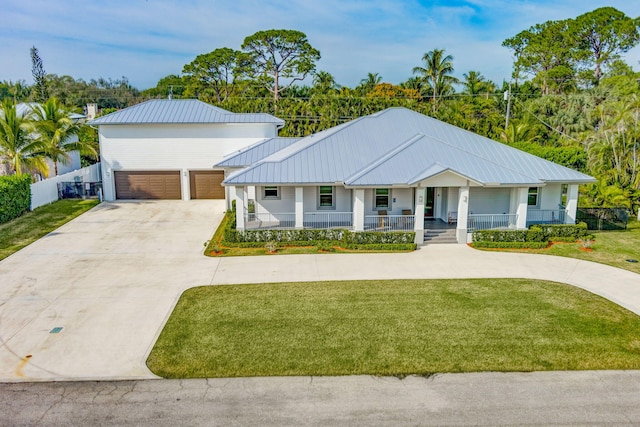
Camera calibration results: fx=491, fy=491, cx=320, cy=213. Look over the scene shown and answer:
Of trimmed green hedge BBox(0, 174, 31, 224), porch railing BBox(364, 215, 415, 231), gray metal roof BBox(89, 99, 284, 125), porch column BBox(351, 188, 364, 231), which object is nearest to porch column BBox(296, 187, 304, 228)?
porch column BBox(351, 188, 364, 231)

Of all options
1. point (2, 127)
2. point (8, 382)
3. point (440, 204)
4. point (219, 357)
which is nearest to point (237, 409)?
point (219, 357)

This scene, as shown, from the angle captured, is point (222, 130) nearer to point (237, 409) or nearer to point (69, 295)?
point (69, 295)

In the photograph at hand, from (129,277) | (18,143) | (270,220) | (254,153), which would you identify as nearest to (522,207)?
(270,220)

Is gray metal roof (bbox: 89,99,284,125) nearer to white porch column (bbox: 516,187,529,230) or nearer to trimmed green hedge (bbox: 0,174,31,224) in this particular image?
trimmed green hedge (bbox: 0,174,31,224)

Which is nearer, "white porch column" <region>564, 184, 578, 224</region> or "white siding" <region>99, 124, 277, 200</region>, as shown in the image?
"white porch column" <region>564, 184, 578, 224</region>

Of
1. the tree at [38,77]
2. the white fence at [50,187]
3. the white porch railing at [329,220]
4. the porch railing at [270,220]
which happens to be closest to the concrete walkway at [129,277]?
the porch railing at [270,220]

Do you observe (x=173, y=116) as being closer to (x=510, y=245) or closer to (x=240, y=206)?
(x=240, y=206)
